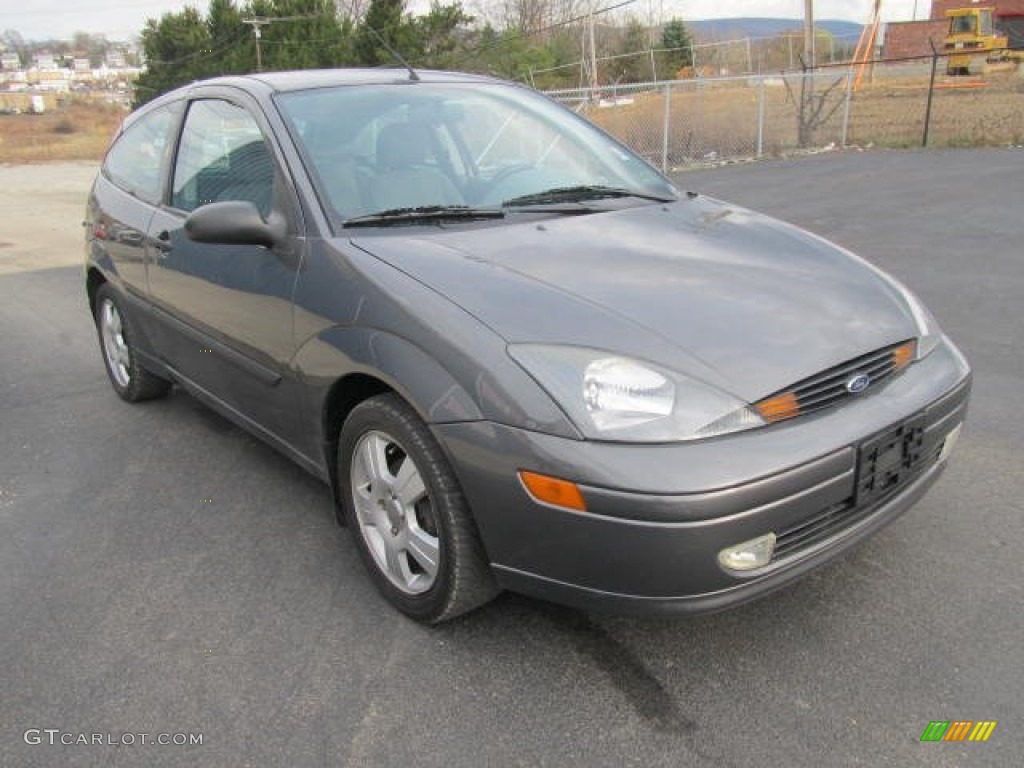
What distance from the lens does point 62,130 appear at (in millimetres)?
51438

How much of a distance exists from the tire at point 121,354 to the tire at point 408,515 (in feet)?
7.14

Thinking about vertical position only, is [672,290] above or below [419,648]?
above

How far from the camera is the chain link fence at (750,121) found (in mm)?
16922

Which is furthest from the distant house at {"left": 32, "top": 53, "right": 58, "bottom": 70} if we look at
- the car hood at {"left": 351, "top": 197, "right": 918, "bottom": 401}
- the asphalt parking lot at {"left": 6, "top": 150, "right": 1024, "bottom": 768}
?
the car hood at {"left": 351, "top": 197, "right": 918, "bottom": 401}

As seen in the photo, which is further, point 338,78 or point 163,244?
point 163,244

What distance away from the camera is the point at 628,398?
2.17 metres

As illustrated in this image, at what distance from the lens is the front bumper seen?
6.75 ft

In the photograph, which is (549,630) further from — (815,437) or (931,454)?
(931,454)

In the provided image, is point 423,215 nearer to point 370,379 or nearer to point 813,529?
point 370,379

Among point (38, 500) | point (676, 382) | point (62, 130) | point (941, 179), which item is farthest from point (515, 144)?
point (62, 130)

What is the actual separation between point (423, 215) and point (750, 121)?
16.7 metres

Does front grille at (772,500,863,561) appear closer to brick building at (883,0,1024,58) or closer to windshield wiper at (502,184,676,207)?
windshield wiper at (502,184,676,207)

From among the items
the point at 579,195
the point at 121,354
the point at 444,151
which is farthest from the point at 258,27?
the point at 579,195

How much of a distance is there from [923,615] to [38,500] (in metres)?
3.42
